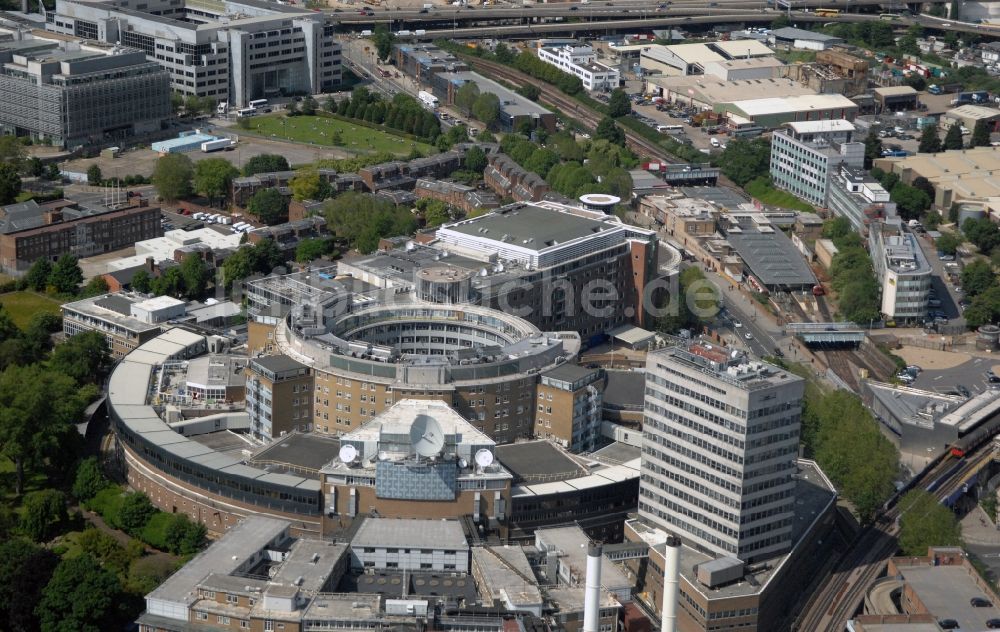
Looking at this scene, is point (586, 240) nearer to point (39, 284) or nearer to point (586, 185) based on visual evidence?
point (586, 185)

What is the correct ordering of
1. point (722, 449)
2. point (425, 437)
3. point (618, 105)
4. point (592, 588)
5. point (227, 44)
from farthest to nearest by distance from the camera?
point (618, 105)
point (227, 44)
point (425, 437)
point (722, 449)
point (592, 588)

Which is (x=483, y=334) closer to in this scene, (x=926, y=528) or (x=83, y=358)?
(x=83, y=358)

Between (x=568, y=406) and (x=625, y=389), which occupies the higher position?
(x=568, y=406)

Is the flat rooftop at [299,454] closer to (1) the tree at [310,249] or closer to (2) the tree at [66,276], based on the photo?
(2) the tree at [66,276]

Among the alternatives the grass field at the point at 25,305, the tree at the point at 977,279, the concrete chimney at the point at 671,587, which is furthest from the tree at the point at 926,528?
the grass field at the point at 25,305

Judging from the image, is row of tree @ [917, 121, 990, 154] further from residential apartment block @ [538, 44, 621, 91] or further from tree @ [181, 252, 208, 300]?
tree @ [181, 252, 208, 300]

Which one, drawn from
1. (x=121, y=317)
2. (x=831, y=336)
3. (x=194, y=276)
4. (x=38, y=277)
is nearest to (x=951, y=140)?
(x=831, y=336)
